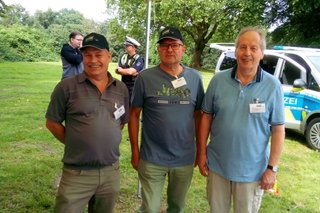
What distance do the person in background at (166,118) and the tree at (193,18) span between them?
20.9 metres

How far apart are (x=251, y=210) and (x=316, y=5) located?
15849 mm

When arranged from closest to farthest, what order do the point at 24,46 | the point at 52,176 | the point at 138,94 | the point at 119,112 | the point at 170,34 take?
the point at 119,112
the point at 170,34
the point at 138,94
the point at 52,176
the point at 24,46

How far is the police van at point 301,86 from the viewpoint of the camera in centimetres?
679

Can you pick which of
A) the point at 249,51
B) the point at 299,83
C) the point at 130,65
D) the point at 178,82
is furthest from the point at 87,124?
the point at 299,83

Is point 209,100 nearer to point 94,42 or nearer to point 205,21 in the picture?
point 94,42

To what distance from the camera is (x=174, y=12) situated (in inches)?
1110

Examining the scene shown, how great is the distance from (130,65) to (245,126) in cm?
439

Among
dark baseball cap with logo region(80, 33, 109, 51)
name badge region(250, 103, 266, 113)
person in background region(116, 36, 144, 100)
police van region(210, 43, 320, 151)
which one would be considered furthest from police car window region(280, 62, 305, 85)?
dark baseball cap with logo region(80, 33, 109, 51)

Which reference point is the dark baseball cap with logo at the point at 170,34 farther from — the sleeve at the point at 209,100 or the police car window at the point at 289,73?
the police car window at the point at 289,73

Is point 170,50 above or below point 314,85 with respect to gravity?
above

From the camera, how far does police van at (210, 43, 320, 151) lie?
22.3ft

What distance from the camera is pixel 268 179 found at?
2.59 metres

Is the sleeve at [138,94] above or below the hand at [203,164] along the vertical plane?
above

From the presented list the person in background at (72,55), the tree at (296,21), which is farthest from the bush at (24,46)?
the person in background at (72,55)
